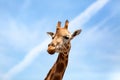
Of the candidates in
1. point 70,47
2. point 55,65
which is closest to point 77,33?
point 70,47

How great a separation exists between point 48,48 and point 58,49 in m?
0.90

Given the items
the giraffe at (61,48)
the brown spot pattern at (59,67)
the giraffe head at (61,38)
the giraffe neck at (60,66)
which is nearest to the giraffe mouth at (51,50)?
the giraffe head at (61,38)

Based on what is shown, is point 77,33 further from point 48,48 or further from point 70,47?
point 48,48

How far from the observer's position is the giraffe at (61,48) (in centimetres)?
1462

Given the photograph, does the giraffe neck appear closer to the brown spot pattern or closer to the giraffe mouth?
the brown spot pattern

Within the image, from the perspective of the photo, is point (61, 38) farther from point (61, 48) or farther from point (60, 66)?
point (60, 66)

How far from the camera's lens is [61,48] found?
1477 cm

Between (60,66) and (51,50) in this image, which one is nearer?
(51,50)

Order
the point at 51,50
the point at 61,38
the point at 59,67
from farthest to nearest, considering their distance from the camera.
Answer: the point at 59,67, the point at 61,38, the point at 51,50

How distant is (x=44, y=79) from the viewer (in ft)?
53.0

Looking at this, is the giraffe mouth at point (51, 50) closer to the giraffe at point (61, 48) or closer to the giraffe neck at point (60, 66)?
the giraffe at point (61, 48)

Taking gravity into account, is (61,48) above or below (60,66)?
above

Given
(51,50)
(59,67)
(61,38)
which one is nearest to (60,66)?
(59,67)

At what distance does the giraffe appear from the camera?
1462cm
